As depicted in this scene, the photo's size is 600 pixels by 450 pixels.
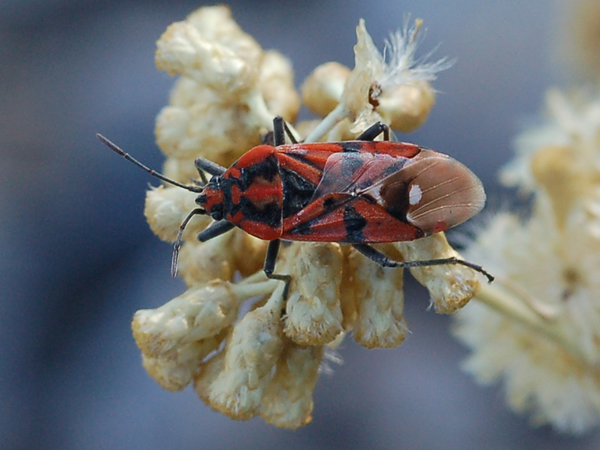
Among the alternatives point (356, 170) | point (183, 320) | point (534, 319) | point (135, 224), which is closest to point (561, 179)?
point (534, 319)

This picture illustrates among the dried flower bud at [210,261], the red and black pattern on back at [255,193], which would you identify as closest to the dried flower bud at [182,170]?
the red and black pattern on back at [255,193]

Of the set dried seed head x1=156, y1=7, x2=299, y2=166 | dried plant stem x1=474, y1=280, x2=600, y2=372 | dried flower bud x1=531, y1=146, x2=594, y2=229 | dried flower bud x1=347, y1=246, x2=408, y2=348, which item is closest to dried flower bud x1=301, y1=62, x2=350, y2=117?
dried seed head x1=156, y1=7, x2=299, y2=166

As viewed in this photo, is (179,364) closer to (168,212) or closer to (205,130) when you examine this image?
(168,212)

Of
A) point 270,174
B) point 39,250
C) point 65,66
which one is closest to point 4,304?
point 39,250

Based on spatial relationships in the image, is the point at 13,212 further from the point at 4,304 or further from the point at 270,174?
the point at 270,174

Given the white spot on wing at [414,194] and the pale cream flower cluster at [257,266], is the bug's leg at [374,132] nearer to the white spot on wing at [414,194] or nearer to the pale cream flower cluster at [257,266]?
the pale cream flower cluster at [257,266]

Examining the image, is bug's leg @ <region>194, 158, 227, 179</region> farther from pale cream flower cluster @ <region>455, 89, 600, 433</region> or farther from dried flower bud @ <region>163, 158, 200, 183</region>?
pale cream flower cluster @ <region>455, 89, 600, 433</region>
